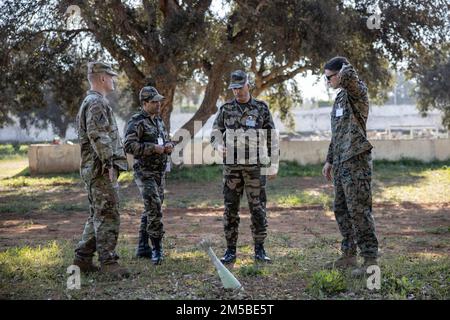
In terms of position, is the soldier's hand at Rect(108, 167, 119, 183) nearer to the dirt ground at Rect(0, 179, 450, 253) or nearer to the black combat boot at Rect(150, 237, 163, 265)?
the black combat boot at Rect(150, 237, 163, 265)

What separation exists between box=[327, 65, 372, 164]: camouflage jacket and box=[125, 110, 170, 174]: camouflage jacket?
207 cm

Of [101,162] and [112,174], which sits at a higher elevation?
[101,162]

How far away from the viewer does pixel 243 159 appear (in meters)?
6.02

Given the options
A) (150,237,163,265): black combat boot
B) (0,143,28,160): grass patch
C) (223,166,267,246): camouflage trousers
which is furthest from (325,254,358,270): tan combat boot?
(0,143,28,160): grass patch

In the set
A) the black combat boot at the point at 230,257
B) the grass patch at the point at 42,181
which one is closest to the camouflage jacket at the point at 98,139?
the black combat boot at the point at 230,257

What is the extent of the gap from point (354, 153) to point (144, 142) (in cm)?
244

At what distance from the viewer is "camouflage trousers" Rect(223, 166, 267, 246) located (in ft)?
19.7

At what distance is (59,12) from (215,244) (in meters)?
9.42

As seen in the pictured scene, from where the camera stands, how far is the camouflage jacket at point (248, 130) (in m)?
6.04

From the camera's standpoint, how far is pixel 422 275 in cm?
522

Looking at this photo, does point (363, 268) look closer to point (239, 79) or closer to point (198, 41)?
point (239, 79)

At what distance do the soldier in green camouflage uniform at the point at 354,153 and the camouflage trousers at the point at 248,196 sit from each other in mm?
1030

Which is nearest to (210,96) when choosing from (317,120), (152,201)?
(152,201)

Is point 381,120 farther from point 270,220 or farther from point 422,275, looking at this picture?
point 422,275
